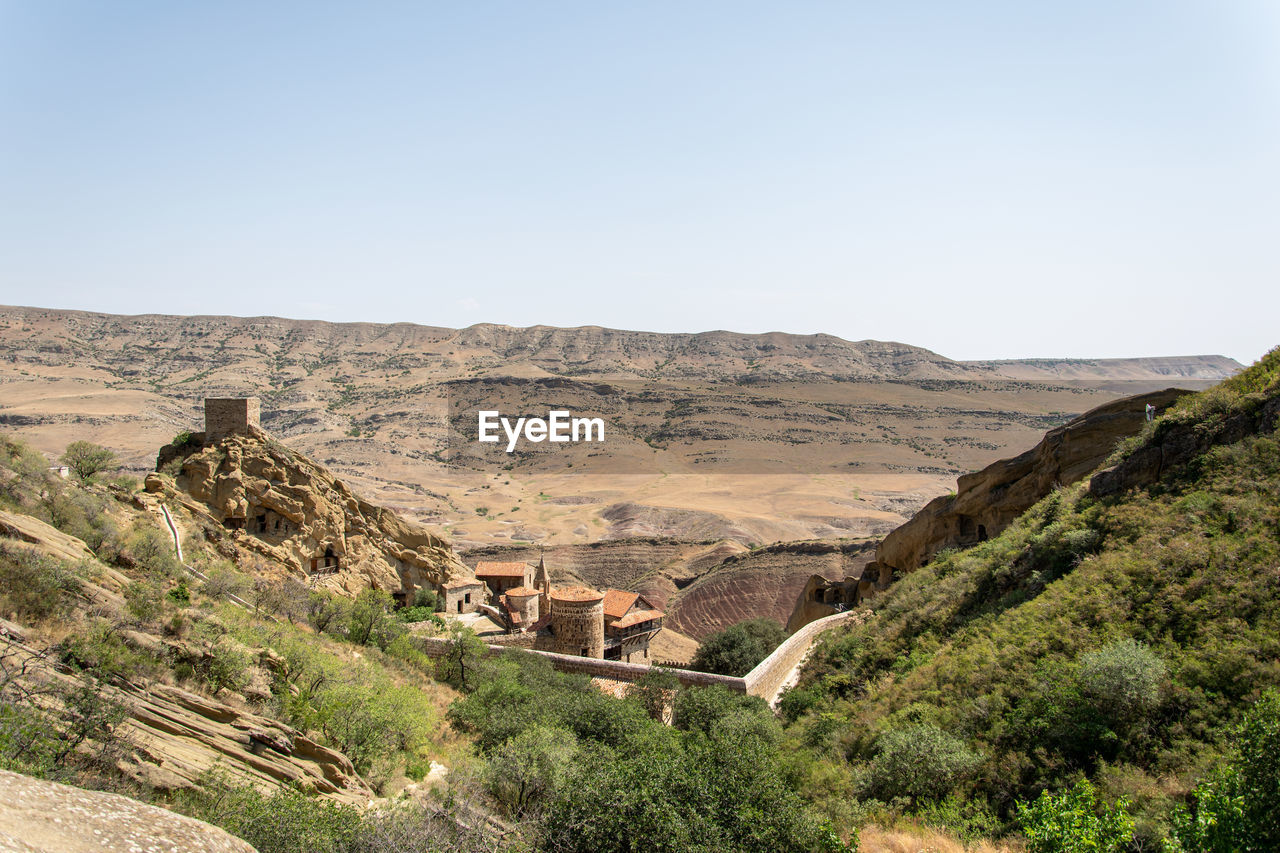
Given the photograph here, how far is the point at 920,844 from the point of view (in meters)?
9.35

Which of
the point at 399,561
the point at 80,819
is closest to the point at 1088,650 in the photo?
the point at 80,819

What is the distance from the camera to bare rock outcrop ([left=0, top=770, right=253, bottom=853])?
14.0ft

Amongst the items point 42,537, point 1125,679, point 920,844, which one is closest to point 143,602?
point 42,537

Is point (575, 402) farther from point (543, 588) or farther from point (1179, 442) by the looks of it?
point (1179, 442)

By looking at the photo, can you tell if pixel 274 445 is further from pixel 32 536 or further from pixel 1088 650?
pixel 1088 650

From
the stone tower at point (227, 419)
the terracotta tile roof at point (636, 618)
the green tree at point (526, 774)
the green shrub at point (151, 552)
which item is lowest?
the terracotta tile roof at point (636, 618)

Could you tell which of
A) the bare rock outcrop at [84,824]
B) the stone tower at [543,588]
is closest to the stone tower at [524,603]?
the stone tower at [543,588]

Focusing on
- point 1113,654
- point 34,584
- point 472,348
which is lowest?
point 1113,654

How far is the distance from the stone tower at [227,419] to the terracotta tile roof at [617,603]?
614 inches

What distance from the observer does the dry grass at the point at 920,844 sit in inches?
360

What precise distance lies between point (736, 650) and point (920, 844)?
19574 millimetres

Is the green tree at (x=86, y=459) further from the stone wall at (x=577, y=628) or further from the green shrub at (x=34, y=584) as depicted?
the stone wall at (x=577, y=628)

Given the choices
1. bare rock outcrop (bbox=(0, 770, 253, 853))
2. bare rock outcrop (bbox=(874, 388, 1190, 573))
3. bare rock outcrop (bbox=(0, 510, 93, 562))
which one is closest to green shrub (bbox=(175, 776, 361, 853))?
bare rock outcrop (bbox=(0, 770, 253, 853))

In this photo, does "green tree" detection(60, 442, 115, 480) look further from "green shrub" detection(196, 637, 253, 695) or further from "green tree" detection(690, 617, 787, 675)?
"green tree" detection(690, 617, 787, 675)
